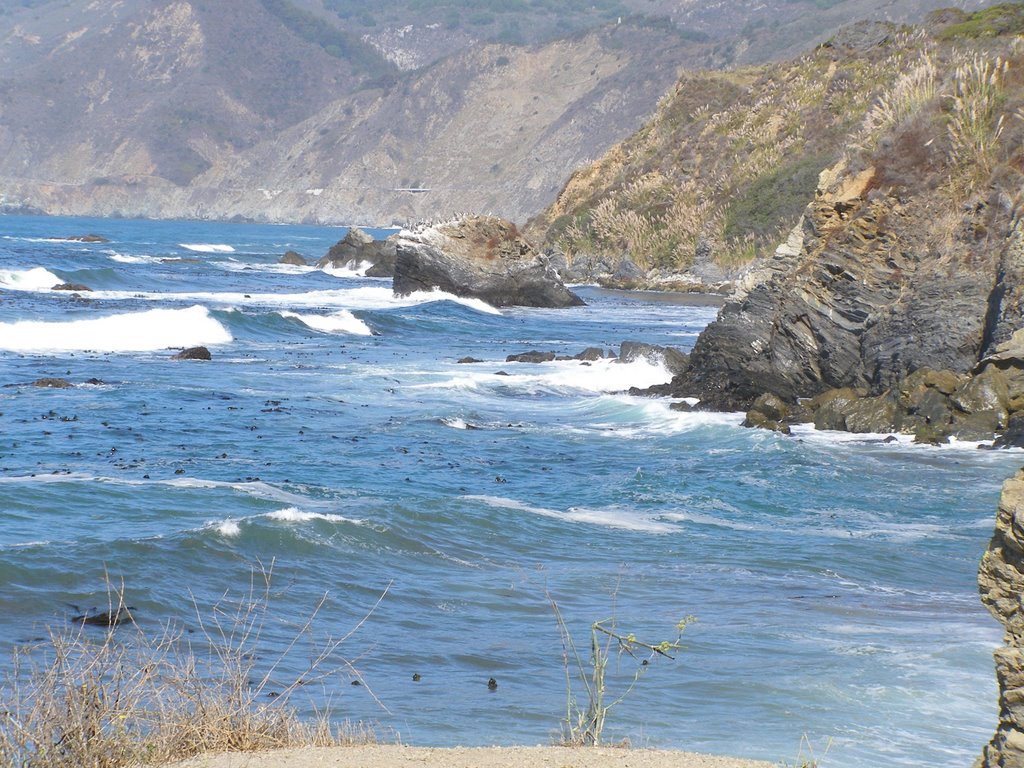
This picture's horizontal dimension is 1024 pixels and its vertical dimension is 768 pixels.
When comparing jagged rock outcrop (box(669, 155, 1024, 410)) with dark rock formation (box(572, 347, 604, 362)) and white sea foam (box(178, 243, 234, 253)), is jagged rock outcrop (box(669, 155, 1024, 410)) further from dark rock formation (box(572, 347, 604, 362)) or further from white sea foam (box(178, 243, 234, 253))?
white sea foam (box(178, 243, 234, 253))

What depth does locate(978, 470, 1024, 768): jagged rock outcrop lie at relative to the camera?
514cm

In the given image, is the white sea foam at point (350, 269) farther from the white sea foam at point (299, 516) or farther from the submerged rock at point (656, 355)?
the white sea foam at point (299, 516)

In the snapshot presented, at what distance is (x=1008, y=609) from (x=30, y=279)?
47.2 meters

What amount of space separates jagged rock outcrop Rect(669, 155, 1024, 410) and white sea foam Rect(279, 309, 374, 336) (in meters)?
14.7

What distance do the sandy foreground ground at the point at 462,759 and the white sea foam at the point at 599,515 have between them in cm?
716

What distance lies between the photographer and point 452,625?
31.4 feet

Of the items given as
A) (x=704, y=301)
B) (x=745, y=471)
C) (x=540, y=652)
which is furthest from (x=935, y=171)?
(x=704, y=301)

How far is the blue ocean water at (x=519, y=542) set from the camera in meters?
7.94

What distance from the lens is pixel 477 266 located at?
150 ft

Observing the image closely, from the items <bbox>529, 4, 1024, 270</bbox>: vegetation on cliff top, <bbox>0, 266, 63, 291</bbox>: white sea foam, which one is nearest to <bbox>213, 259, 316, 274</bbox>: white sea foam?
<bbox>529, 4, 1024, 270</bbox>: vegetation on cliff top

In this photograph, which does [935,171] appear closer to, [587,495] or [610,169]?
[587,495]

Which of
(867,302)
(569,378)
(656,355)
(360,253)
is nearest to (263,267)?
(360,253)

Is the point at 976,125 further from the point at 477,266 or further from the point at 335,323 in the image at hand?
the point at 477,266

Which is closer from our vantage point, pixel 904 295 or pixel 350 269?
pixel 904 295
